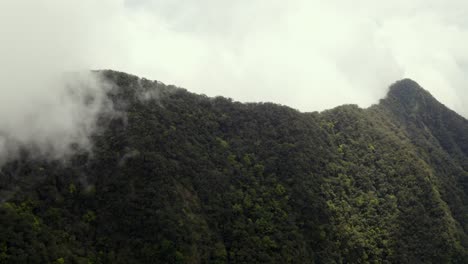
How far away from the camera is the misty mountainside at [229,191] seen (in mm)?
105188

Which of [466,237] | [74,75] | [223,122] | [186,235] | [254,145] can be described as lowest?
[466,237]

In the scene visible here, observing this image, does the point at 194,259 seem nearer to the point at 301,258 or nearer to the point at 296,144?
the point at 301,258

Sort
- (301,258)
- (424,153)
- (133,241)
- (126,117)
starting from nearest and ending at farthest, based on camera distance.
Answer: (133,241), (301,258), (126,117), (424,153)

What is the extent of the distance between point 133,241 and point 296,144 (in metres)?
60.9

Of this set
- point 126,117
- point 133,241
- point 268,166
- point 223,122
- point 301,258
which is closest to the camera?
point 133,241

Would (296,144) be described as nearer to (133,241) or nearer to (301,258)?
(301,258)

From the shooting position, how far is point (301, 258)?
120 meters

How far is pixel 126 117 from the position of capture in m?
129

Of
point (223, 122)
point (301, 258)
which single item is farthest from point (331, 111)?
point (301, 258)

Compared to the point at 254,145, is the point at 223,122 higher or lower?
higher

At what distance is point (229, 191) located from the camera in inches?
5074

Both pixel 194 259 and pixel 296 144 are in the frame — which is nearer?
pixel 194 259

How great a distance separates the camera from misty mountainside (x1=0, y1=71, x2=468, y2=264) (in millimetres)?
105188

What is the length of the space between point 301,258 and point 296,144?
126ft
